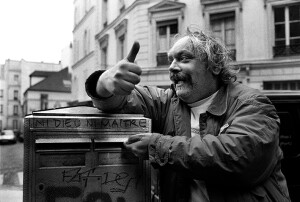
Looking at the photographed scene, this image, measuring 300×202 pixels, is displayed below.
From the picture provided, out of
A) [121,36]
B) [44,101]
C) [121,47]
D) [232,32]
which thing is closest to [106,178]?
[232,32]

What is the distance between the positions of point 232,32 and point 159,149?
12771mm

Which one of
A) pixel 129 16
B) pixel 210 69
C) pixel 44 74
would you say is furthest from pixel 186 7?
pixel 44 74

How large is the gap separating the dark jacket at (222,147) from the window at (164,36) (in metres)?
12.7

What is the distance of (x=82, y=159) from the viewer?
1.74 meters

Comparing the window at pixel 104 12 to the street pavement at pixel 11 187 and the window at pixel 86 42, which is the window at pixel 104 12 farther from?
the street pavement at pixel 11 187

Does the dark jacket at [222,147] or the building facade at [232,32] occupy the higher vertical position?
the building facade at [232,32]

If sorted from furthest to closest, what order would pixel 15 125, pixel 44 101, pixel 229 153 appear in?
pixel 15 125 → pixel 44 101 → pixel 229 153

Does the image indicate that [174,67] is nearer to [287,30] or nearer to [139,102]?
[139,102]

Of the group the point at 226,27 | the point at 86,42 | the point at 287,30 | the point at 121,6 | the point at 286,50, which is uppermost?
the point at 121,6

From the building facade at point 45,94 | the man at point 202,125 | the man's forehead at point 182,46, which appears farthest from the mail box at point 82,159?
the building facade at point 45,94

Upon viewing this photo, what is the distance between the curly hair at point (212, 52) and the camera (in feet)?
6.36

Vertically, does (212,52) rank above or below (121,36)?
below

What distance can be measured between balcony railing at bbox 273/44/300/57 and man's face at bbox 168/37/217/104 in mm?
11771

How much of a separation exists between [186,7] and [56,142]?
1346 cm
